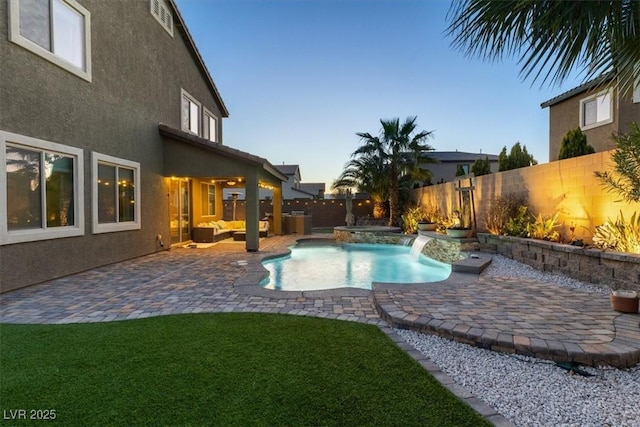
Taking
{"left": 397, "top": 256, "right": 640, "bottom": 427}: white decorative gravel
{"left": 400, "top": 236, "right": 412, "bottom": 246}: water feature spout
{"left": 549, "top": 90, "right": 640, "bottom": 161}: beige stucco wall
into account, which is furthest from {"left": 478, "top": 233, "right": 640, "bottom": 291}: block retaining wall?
{"left": 549, "top": 90, "right": 640, "bottom": 161}: beige stucco wall

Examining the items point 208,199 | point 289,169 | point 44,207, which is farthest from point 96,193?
point 289,169

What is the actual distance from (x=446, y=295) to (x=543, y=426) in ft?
11.9

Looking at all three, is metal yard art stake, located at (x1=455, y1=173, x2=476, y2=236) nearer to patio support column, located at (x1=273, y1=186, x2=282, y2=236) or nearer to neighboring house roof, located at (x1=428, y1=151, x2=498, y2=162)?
patio support column, located at (x1=273, y1=186, x2=282, y2=236)

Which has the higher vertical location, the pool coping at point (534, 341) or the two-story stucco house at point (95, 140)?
the two-story stucco house at point (95, 140)

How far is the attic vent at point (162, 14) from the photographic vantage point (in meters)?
12.2

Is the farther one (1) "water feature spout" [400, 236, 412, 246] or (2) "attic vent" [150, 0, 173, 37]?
(1) "water feature spout" [400, 236, 412, 246]

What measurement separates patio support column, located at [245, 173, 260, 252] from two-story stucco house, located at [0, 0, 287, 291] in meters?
0.04

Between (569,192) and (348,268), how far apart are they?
21.4 ft

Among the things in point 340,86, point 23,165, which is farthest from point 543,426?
point 340,86

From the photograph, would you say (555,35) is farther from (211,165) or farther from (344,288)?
(211,165)

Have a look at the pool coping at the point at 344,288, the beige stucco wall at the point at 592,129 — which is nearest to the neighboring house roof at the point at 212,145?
the pool coping at the point at 344,288

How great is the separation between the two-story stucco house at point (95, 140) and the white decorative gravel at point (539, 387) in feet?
27.1

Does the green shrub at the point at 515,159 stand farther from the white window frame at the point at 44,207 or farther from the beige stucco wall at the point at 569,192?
the white window frame at the point at 44,207

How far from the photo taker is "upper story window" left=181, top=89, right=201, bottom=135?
14.9 meters
